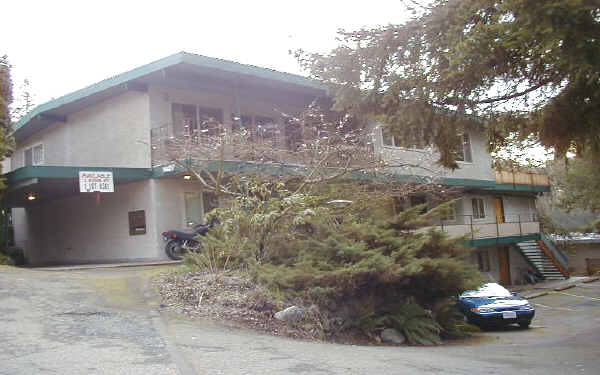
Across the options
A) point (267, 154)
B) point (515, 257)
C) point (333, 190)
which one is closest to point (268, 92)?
point (267, 154)

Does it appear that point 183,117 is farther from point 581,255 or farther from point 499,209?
point 581,255

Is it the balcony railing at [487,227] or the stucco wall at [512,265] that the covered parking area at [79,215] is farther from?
the stucco wall at [512,265]

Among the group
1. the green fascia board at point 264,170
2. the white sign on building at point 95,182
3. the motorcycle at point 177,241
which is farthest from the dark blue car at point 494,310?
the white sign on building at point 95,182

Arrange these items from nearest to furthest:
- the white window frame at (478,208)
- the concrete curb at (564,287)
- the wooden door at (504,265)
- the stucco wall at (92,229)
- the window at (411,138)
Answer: the window at (411,138)
the stucco wall at (92,229)
the concrete curb at (564,287)
the white window frame at (478,208)
the wooden door at (504,265)

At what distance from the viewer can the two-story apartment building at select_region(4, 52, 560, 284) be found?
17562 millimetres

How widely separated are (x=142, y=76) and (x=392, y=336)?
1121cm

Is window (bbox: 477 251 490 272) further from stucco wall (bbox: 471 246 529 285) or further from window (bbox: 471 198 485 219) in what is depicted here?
window (bbox: 471 198 485 219)

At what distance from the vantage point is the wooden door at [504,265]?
97.2 ft

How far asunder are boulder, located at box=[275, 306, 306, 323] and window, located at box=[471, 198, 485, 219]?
2106 cm

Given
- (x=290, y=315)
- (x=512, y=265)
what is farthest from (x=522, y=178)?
(x=290, y=315)

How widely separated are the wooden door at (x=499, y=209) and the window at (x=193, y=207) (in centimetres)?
1802

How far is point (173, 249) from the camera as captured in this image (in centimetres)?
1681

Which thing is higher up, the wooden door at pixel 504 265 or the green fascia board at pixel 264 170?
the green fascia board at pixel 264 170

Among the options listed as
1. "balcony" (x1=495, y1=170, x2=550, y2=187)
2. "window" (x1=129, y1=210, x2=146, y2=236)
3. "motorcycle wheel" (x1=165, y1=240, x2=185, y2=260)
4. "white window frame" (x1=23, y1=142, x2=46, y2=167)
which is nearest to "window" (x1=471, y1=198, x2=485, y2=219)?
"balcony" (x1=495, y1=170, x2=550, y2=187)
